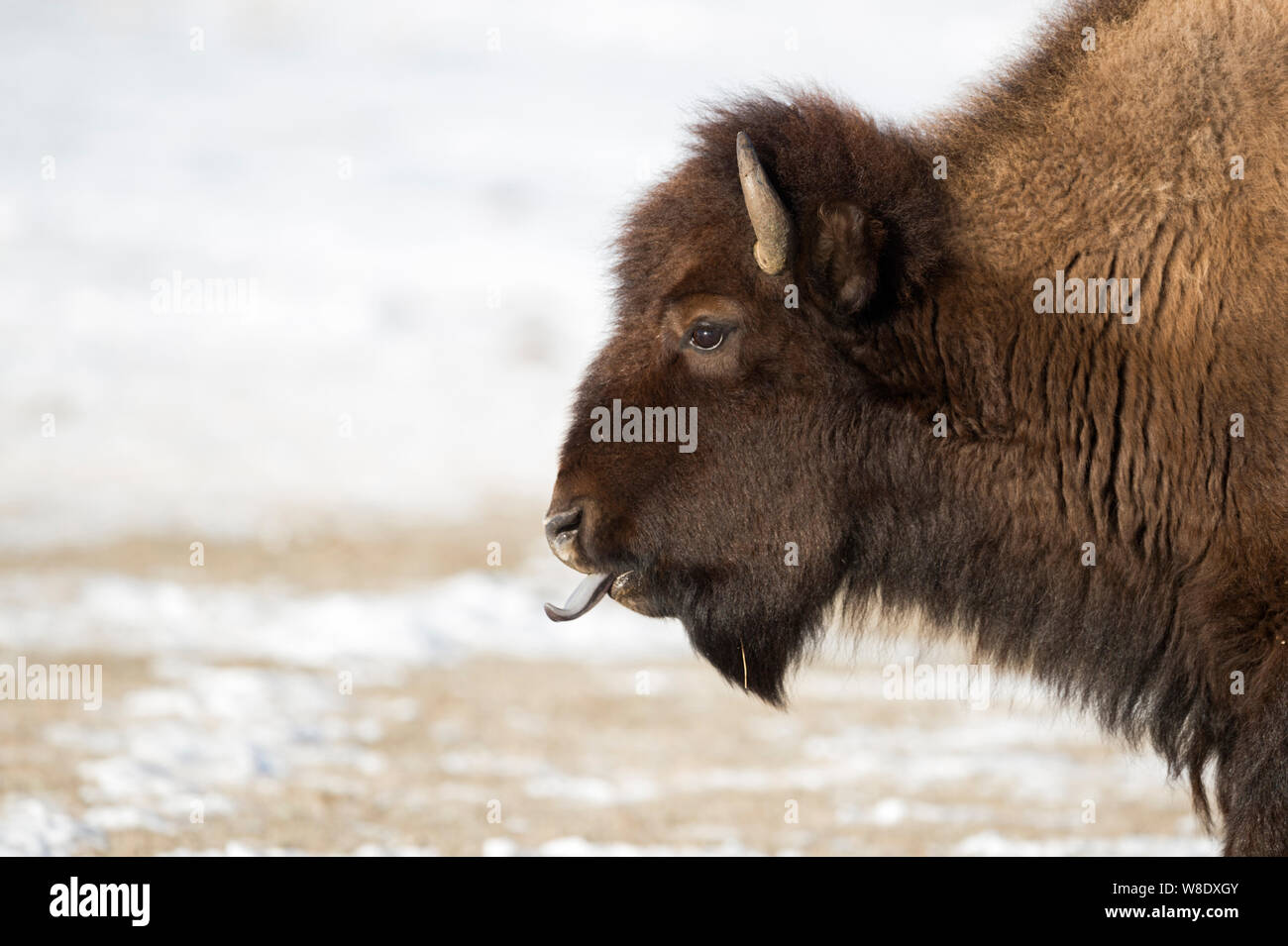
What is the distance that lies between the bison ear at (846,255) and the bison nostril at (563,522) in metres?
1.08

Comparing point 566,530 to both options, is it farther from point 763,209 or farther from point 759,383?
point 763,209

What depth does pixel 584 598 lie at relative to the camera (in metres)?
4.67

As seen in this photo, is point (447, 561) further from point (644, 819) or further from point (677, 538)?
point (677, 538)

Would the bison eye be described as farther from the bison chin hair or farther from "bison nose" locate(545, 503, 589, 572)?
the bison chin hair

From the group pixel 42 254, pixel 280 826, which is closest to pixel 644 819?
pixel 280 826

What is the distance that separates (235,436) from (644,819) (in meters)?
26.8

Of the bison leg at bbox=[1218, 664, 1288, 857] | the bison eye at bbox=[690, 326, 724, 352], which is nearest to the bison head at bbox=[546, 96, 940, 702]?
the bison eye at bbox=[690, 326, 724, 352]

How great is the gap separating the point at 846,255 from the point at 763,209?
31 cm

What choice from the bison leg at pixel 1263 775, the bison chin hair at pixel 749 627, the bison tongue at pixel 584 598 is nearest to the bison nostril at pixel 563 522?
the bison tongue at pixel 584 598

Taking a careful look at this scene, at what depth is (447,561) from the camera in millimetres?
21500

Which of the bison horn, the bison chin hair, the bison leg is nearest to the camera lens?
the bison leg

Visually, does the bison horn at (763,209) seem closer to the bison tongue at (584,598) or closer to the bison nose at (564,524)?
the bison nose at (564,524)

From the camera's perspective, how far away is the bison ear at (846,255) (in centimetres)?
443

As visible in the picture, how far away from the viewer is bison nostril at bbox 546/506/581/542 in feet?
15.2
